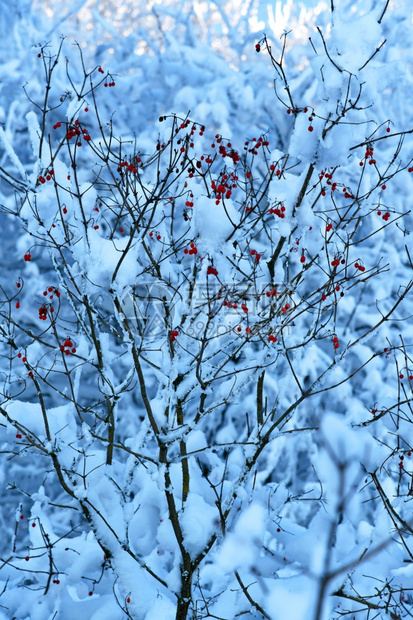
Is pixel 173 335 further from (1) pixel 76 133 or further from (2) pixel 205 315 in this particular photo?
(1) pixel 76 133

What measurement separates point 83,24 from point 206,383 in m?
7.19

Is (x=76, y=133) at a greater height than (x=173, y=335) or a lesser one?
greater

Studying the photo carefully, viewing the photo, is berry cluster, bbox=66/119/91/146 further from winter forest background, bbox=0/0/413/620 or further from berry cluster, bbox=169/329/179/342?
berry cluster, bbox=169/329/179/342

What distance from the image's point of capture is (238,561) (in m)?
1.00

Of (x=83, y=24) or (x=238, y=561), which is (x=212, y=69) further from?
(x=238, y=561)

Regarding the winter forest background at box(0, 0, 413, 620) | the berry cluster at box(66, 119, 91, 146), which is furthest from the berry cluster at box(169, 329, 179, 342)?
the berry cluster at box(66, 119, 91, 146)

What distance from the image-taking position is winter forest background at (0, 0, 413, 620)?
107 inches

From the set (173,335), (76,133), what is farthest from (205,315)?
(76,133)

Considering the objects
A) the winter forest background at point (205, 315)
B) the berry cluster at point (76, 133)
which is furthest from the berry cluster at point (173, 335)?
the berry cluster at point (76, 133)

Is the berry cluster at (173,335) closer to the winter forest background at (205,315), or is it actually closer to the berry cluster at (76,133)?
the winter forest background at (205,315)

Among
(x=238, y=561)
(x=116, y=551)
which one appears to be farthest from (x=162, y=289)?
(x=238, y=561)

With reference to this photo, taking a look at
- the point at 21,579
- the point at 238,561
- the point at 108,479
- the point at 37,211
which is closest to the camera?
the point at 238,561

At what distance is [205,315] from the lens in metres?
3.30

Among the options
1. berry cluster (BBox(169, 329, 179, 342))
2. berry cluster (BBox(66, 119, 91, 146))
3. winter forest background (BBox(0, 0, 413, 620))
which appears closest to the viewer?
berry cluster (BBox(66, 119, 91, 146))
